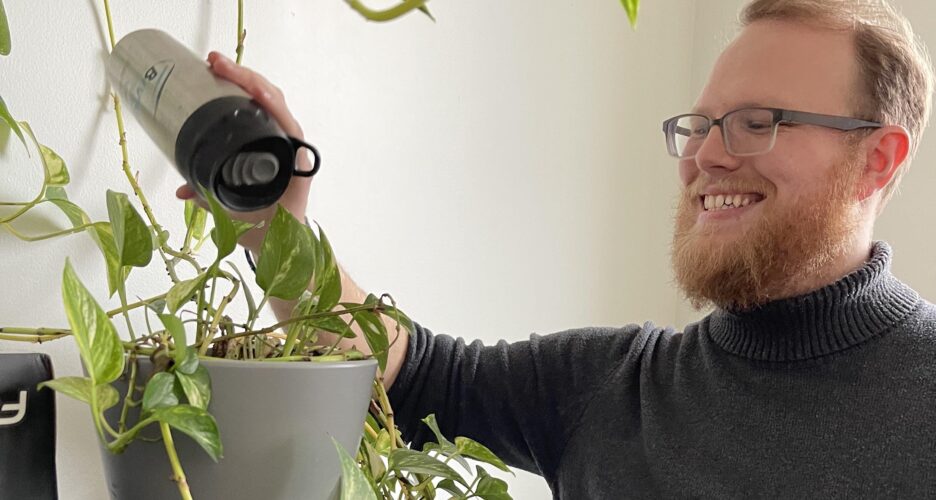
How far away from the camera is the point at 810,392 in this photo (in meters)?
1.02

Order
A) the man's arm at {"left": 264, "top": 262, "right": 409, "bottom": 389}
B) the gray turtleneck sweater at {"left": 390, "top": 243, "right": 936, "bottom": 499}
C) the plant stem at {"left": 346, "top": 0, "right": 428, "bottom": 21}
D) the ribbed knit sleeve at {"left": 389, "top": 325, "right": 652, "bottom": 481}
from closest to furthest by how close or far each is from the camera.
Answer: the plant stem at {"left": 346, "top": 0, "right": 428, "bottom": 21} < the man's arm at {"left": 264, "top": 262, "right": 409, "bottom": 389} < the gray turtleneck sweater at {"left": 390, "top": 243, "right": 936, "bottom": 499} < the ribbed knit sleeve at {"left": 389, "top": 325, "right": 652, "bottom": 481}

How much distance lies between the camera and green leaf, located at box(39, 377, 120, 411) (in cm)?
44

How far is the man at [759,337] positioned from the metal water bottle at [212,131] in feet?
1.70

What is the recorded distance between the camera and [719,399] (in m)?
1.08

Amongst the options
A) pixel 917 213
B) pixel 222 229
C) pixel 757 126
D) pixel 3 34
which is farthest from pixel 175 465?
Result: pixel 917 213

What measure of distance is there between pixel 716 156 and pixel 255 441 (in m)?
0.90

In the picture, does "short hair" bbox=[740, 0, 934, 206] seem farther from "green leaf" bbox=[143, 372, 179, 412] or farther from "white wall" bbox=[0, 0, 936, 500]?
"green leaf" bbox=[143, 372, 179, 412]

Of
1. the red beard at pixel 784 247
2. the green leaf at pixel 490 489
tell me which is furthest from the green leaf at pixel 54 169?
the red beard at pixel 784 247

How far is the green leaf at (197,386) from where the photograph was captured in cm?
44

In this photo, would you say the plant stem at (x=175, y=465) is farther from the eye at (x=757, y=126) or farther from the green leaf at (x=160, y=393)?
the eye at (x=757, y=126)

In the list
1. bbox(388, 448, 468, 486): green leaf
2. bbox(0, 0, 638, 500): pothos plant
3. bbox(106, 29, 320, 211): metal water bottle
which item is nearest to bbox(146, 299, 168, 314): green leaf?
bbox(0, 0, 638, 500): pothos plant

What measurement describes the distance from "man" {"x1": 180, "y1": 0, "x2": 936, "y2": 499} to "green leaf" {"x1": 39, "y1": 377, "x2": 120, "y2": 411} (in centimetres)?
57

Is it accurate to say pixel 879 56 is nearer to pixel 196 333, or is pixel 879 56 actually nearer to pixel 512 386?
pixel 512 386

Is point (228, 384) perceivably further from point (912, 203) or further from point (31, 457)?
point (912, 203)
